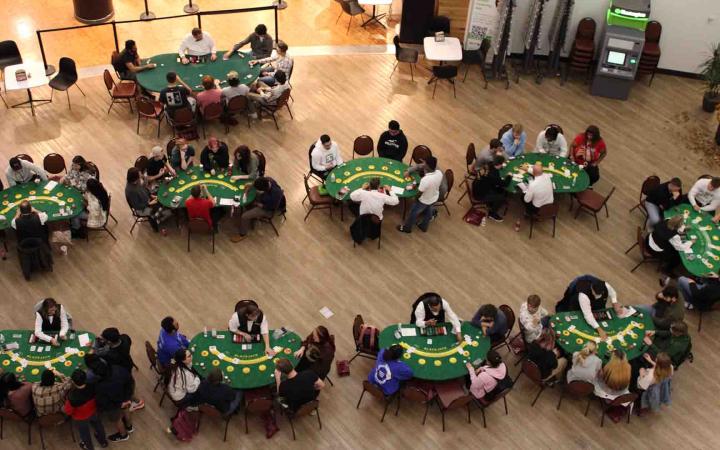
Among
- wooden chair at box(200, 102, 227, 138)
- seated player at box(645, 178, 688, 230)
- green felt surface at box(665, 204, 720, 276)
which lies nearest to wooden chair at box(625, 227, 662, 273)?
seated player at box(645, 178, 688, 230)

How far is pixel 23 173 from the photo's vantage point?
1296 centimetres

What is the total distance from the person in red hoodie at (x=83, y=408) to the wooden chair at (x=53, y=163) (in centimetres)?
485

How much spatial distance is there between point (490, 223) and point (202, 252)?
190 inches

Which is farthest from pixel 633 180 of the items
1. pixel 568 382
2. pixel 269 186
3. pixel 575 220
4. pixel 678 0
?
pixel 269 186

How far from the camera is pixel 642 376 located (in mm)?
10867

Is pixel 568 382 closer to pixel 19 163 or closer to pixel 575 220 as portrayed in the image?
pixel 575 220

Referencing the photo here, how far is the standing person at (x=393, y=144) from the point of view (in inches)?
555

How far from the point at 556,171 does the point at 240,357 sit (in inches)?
252

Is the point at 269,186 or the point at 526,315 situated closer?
the point at 526,315

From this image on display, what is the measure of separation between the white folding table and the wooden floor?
28cm

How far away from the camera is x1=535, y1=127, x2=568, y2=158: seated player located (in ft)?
46.1

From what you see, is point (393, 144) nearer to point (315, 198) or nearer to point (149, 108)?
point (315, 198)

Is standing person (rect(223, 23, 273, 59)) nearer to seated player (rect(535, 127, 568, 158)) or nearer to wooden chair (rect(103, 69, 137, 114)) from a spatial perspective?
wooden chair (rect(103, 69, 137, 114))

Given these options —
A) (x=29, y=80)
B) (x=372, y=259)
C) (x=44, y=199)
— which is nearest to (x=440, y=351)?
(x=372, y=259)
